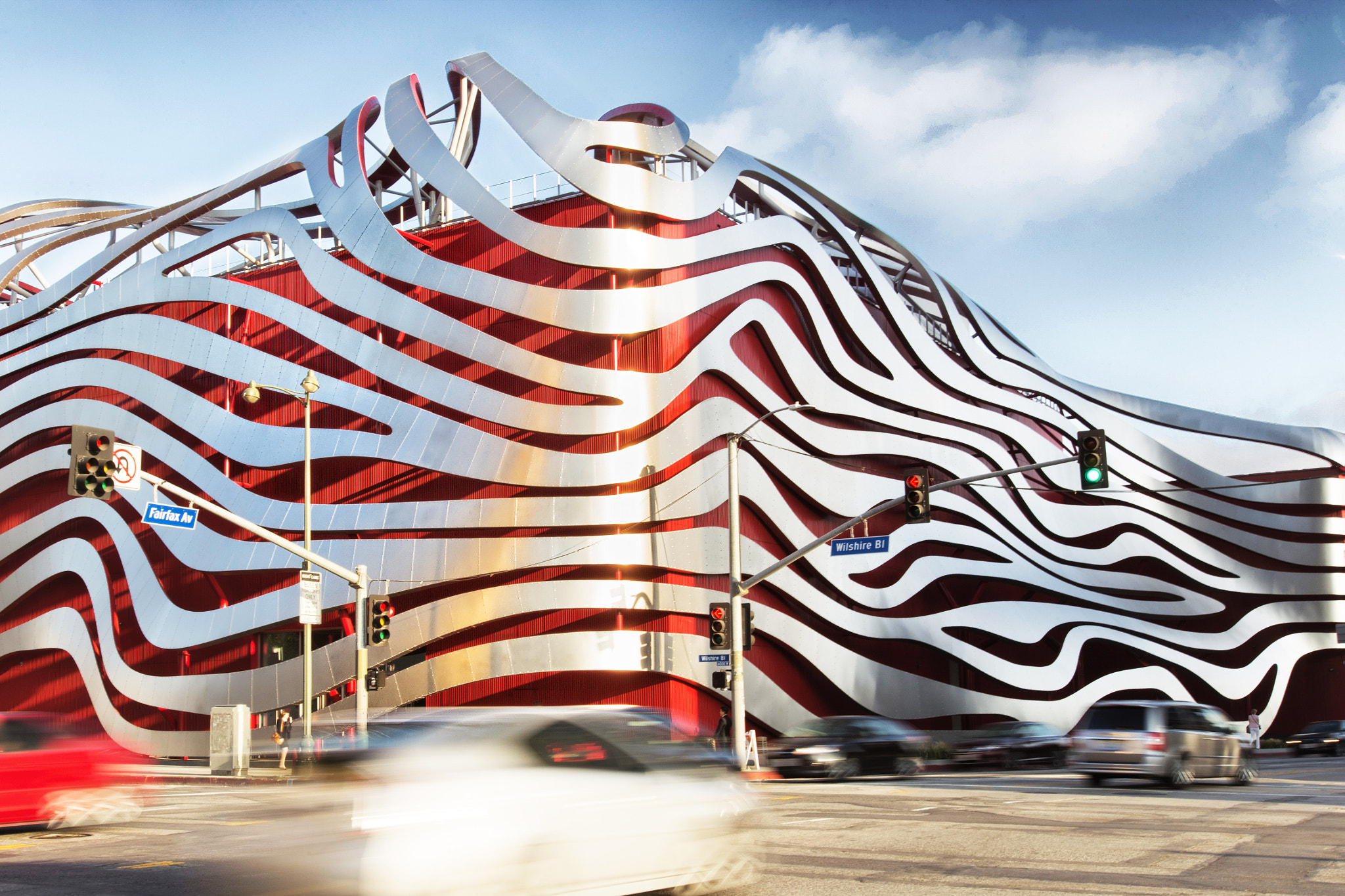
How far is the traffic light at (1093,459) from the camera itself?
20.1 metres

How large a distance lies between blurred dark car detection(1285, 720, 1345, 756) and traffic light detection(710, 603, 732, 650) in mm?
26560

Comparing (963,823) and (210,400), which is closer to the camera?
(963,823)

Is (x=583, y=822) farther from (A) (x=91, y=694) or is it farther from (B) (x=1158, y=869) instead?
(A) (x=91, y=694)

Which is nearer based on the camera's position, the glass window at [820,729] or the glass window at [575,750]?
the glass window at [575,750]

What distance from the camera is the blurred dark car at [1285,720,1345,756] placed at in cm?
4034

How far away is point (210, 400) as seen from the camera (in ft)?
129

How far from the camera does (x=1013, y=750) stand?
107 ft

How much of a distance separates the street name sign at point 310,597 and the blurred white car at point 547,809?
17.9m

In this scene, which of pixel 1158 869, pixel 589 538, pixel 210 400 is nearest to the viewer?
pixel 1158 869

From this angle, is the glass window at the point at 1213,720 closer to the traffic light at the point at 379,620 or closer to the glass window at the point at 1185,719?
the glass window at the point at 1185,719

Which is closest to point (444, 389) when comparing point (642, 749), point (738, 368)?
point (738, 368)

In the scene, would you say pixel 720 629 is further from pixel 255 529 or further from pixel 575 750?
pixel 575 750

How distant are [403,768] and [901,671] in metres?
33.0

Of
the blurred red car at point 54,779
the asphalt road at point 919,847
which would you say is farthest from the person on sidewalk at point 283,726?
the blurred red car at point 54,779
